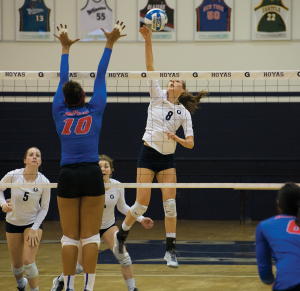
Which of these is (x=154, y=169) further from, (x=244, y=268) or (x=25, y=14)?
(x=25, y=14)

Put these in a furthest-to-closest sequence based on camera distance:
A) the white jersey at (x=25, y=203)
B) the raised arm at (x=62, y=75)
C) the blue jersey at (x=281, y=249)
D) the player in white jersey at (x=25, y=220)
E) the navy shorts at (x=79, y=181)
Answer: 1. the white jersey at (x=25, y=203)
2. the player in white jersey at (x=25, y=220)
3. the raised arm at (x=62, y=75)
4. the navy shorts at (x=79, y=181)
5. the blue jersey at (x=281, y=249)

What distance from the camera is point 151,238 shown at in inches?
348

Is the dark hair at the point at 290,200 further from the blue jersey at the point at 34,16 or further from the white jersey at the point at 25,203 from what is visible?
Answer: the blue jersey at the point at 34,16

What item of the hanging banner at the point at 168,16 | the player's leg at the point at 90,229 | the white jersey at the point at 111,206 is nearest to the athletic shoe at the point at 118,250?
the white jersey at the point at 111,206

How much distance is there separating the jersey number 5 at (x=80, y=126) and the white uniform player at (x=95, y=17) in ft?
26.4

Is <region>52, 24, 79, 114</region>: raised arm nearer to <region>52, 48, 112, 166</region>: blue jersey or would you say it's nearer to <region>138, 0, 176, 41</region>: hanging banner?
<region>52, 48, 112, 166</region>: blue jersey

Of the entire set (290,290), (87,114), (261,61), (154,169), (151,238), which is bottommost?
(151,238)

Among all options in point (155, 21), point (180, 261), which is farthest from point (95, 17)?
point (180, 261)

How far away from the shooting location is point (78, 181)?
11.0 ft

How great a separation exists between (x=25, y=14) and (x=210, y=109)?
5.27m

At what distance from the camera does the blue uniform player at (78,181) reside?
3.37 m

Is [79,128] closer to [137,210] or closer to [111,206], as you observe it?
[137,210]

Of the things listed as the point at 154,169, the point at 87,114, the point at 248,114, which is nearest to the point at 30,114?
the point at 248,114

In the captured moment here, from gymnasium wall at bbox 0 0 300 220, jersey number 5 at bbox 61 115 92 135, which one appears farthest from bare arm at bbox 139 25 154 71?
gymnasium wall at bbox 0 0 300 220
